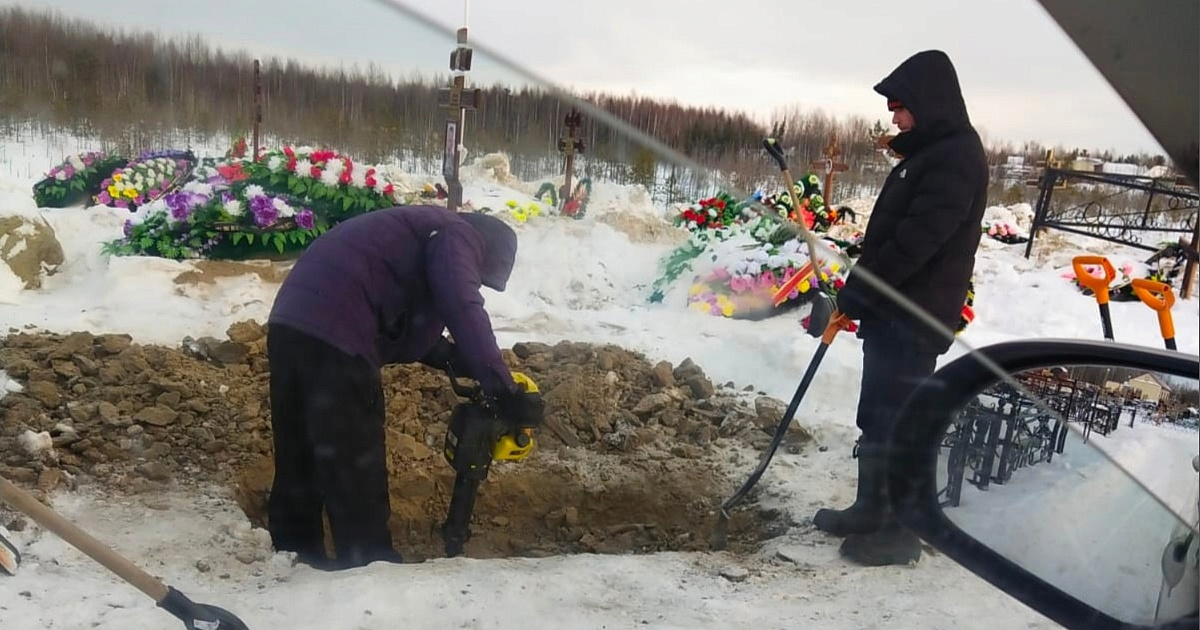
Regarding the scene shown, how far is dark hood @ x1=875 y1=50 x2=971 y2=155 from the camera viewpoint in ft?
2.79

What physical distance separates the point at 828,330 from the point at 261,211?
0.77 m

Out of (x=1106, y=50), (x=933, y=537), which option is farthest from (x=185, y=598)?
(x=1106, y=50)

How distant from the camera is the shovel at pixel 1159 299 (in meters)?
0.98

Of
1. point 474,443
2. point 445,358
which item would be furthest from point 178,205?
point 474,443

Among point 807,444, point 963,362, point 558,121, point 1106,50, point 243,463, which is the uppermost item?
point 1106,50

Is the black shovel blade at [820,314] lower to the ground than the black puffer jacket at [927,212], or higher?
lower

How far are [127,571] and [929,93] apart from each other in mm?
1136

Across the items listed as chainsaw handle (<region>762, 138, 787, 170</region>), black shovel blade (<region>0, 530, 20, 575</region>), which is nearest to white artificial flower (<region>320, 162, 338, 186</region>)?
chainsaw handle (<region>762, 138, 787, 170</region>)

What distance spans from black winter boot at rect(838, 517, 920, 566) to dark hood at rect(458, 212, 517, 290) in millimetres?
577

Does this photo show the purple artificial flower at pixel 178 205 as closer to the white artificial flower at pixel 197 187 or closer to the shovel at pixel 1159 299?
the white artificial flower at pixel 197 187

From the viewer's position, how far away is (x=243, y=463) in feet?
3.97

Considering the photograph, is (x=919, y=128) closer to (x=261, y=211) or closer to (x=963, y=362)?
(x=963, y=362)

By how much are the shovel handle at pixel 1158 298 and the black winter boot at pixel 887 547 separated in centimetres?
39

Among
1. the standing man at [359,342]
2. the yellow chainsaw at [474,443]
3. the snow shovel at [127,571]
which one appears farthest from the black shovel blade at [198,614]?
the yellow chainsaw at [474,443]
